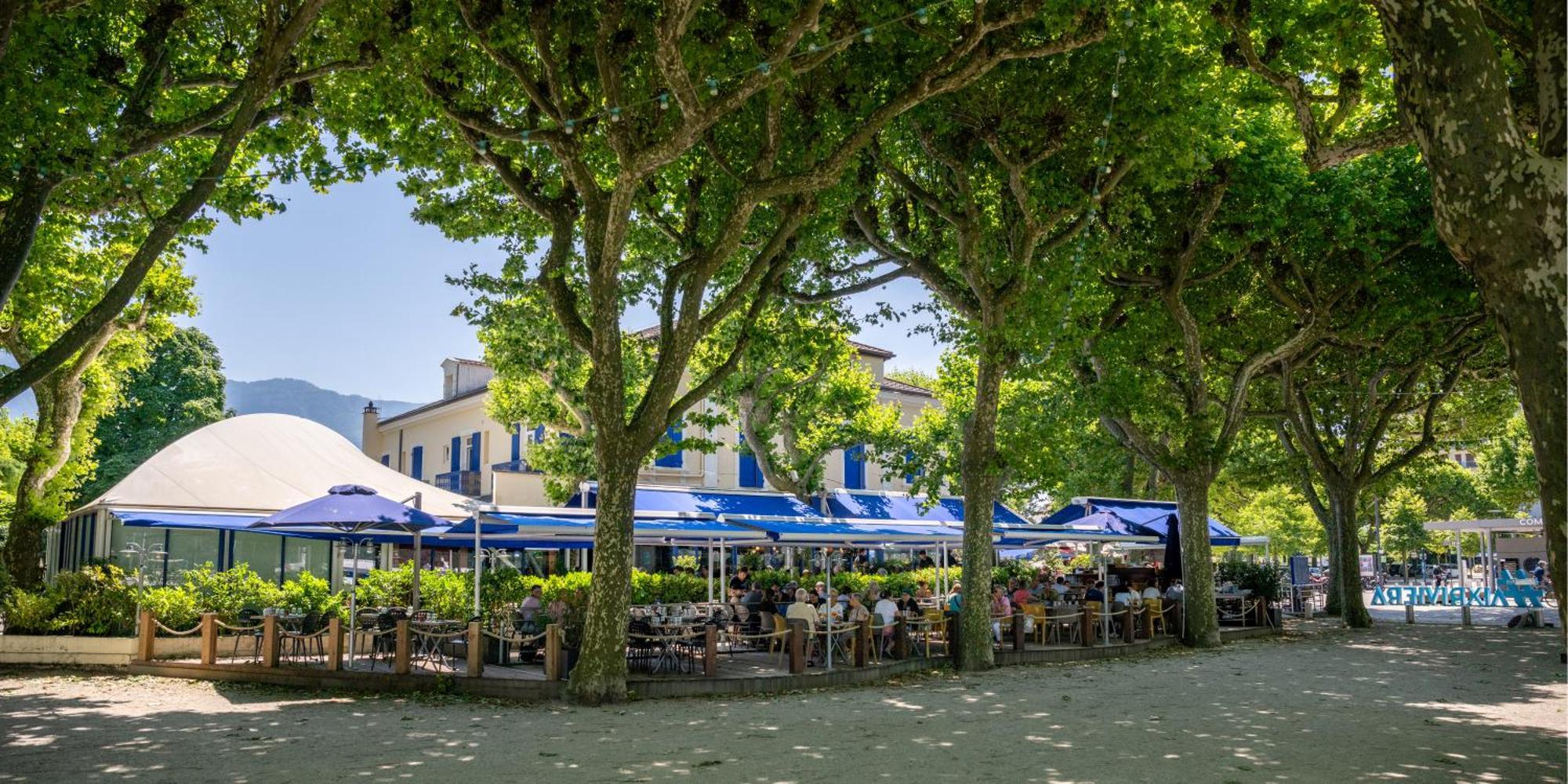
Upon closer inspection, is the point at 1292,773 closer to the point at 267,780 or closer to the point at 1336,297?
the point at 267,780

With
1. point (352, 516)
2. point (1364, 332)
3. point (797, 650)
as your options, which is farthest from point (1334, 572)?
point (352, 516)

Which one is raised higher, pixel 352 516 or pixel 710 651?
pixel 352 516

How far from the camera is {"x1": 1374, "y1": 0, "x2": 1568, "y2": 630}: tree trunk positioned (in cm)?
544

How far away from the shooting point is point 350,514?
15.0m

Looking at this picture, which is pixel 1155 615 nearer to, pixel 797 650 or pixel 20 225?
pixel 797 650

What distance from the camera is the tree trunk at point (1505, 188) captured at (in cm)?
544

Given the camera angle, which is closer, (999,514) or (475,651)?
(475,651)

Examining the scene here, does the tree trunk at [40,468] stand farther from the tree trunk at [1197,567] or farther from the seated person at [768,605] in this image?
the tree trunk at [1197,567]

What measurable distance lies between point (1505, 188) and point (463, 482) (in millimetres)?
35437

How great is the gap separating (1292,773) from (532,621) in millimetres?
10530

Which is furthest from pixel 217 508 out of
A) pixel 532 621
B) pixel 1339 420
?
pixel 1339 420

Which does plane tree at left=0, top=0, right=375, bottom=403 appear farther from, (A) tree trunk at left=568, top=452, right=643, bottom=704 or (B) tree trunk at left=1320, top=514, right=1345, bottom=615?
(B) tree trunk at left=1320, top=514, right=1345, bottom=615

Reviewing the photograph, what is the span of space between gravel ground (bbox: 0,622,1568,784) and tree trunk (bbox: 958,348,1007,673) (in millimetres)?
985

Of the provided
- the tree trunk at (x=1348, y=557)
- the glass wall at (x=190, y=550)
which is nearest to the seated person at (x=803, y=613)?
the glass wall at (x=190, y=550)
